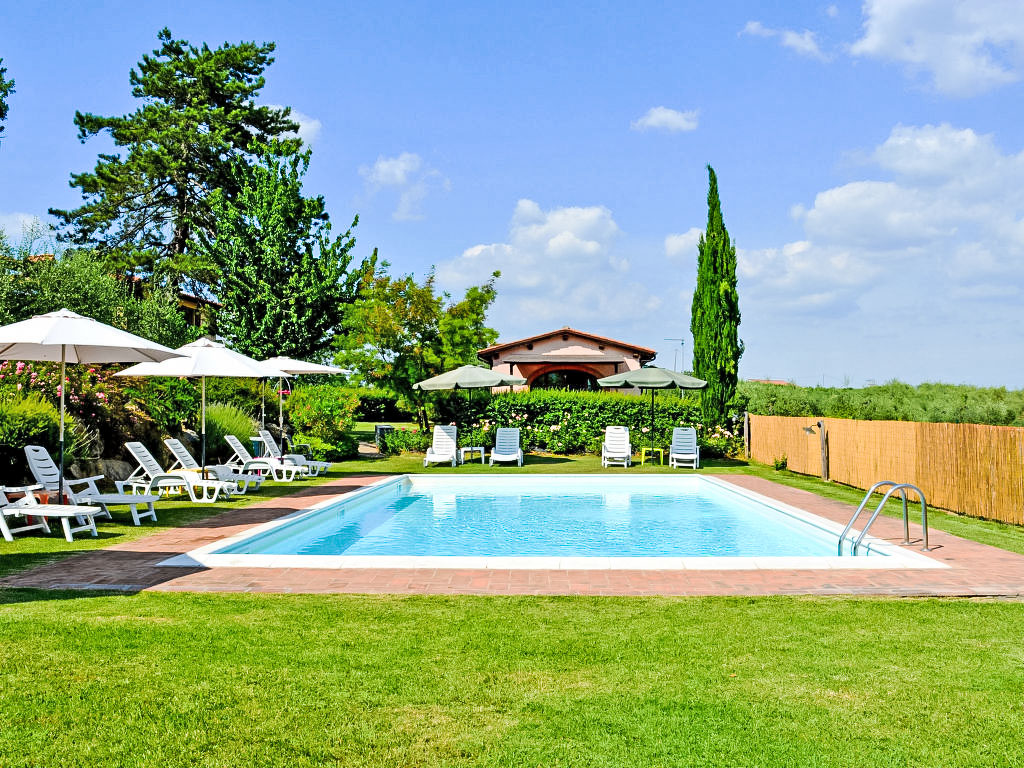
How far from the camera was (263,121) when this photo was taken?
3409 centimetres

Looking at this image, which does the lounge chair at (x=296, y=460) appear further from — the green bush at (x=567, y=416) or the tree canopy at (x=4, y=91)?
the tree canopy at (x=4, y=91)

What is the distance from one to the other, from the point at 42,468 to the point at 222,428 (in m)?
7.86

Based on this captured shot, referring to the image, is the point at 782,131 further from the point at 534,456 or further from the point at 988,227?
the point at 534,456

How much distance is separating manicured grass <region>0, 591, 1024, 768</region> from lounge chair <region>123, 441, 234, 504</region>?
5.92 m

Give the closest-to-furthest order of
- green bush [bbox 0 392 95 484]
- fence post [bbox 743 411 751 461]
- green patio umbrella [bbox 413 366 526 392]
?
green bush [bbox 0 392 95 484] → green patio umbrella [bbox 413 366 526 392] → fence post [bbox 743 411 751 461]

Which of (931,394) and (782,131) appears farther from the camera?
(782,131)

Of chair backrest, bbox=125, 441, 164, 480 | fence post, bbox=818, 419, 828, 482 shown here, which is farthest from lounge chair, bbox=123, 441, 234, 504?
fence post, bbox=818, 419, 828, 482

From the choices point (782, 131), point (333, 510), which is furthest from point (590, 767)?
point (782, 131)

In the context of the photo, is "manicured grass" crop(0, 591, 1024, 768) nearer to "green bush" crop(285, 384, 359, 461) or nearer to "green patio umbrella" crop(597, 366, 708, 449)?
"green patio umbrella" crop(597, 366, 708, 449)

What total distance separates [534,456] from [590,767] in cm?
1893

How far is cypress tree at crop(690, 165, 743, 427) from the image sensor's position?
22125mm

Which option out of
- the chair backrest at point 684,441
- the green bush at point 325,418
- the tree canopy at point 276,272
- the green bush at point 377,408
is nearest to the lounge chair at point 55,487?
the green bush at point 325,418

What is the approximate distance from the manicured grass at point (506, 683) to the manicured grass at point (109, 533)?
6.25 feet

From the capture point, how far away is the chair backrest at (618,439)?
19.8 metres
